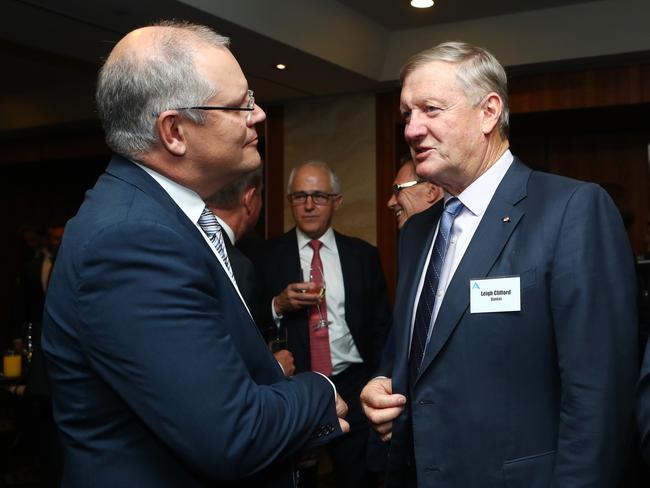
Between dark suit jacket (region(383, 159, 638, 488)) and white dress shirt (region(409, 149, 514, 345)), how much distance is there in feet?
0.22

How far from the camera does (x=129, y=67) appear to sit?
4.17 feet

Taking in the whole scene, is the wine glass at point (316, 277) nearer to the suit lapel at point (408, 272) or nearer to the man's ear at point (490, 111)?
the suit lapel at point (408, 272)

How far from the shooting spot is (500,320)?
1.57 meters

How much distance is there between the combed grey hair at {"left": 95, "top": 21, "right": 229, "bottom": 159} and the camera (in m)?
1.27

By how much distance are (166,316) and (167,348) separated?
51mm

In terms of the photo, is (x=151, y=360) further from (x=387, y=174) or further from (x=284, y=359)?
(x=387, y=174)

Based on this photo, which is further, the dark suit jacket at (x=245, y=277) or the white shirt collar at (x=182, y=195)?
the dark suit jacket at (x=245, y=277)

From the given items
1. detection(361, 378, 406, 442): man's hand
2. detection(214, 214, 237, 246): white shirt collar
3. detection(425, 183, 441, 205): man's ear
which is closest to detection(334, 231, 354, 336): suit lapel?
detection(425, 183, 441, 205): man's ear

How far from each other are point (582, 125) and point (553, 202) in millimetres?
4865

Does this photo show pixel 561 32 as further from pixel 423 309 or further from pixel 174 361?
pixel 174 361

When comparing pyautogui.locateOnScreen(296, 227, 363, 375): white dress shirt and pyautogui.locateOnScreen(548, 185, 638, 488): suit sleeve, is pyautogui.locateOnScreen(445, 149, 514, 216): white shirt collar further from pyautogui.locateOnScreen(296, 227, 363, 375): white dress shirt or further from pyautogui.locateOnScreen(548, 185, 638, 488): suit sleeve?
pyautogui.locateOnScreen(296, 227, 363, 375): white dress shirt

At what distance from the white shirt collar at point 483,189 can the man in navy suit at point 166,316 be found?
25.4 inches

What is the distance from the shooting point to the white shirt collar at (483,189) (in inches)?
69.9

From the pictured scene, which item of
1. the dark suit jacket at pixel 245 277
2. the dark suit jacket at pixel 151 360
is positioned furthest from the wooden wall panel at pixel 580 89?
the dark suit jacket at pixel 151 360
